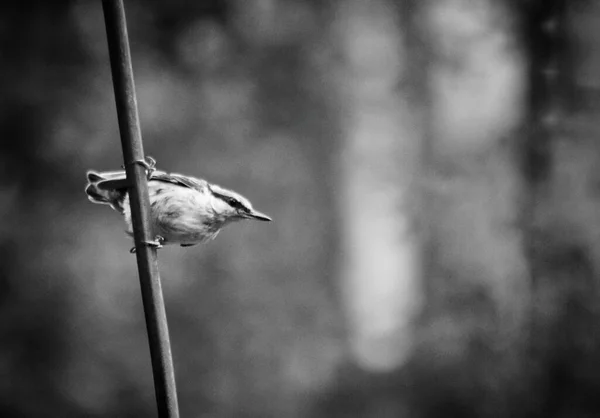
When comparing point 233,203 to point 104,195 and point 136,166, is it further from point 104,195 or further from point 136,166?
point 136,166

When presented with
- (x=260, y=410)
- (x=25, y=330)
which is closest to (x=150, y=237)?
(x=25, y=330)

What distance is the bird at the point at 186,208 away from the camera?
4.04 ft

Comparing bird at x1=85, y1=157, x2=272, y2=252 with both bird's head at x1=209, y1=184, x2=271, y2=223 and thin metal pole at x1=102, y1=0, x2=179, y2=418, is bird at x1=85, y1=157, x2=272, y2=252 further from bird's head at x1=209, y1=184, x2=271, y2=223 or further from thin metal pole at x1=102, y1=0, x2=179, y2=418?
thin metal pole at x1=102, y1=0, x2=179, y2=418

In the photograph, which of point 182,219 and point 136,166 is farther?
point 182,219

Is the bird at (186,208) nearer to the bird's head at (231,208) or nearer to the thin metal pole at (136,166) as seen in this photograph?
the bird's head at (231,208)

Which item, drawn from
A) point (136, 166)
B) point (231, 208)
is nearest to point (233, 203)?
point (231, 208)

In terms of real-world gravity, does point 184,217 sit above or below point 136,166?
above

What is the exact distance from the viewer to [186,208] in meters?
1.25

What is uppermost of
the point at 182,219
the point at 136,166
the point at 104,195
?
the point at 104,195

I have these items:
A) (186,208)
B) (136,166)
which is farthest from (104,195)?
(136,166)

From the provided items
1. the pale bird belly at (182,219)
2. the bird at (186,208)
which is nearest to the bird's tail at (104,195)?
the bird at (186,208)

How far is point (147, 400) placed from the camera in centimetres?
367

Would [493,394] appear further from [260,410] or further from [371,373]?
[260,410]

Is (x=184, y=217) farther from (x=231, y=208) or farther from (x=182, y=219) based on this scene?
(x=231, y=208)
